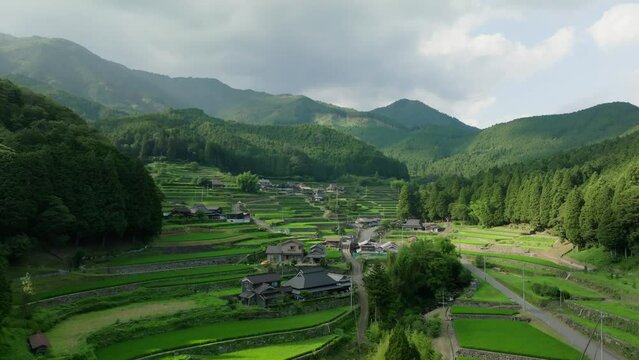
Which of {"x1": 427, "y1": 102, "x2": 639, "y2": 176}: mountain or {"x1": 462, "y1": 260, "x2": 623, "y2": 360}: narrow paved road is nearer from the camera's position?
{"x1": 462, "y1": 260, "x2": 623, "y2": 360}: narrow paved road

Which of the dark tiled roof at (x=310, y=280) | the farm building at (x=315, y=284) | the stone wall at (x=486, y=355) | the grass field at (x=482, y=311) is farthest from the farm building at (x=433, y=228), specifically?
the stone wall at (x=486, y=355)

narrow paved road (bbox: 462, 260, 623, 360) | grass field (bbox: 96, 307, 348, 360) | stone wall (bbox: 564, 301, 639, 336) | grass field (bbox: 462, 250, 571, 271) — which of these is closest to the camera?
grass field (bbox: 96, 307, 348, 360)

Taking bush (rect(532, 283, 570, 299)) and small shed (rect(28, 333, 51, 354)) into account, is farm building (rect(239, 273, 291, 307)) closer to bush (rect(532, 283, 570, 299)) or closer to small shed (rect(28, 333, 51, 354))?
small shed (rect(28, 333, 51, 354))

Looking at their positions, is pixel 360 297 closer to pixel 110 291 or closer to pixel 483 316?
pixel 483 316

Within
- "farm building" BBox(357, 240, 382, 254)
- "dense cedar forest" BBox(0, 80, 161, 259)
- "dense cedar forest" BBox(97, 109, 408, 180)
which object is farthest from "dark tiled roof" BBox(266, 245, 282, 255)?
"dense cedar forest" BBox(97, 109, 408, 180)

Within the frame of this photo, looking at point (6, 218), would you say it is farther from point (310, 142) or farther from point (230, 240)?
point (310, 142)

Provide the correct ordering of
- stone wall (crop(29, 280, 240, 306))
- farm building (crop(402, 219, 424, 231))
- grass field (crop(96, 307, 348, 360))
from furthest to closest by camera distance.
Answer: farm building (crop(402, 219, 424, 231)) < stone wall (crop(29, 280, 240, 306)) < grass field (crop(96, 307, 348, 360))

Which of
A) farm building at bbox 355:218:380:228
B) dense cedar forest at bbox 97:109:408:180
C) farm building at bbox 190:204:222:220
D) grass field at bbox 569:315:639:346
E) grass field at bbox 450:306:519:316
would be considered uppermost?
dense cedar forest at bbox 97:109:408:180

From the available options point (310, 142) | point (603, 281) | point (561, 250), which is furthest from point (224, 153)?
point (603, 281)
